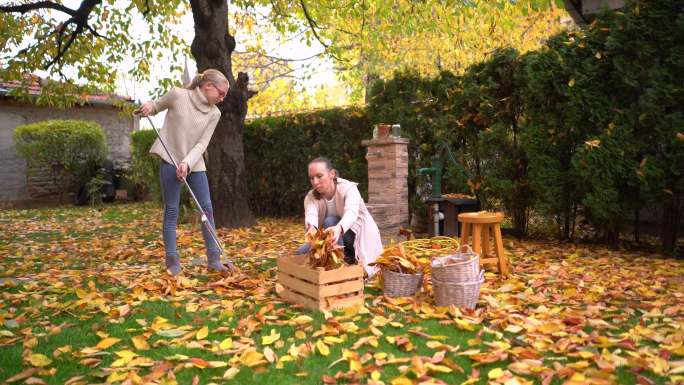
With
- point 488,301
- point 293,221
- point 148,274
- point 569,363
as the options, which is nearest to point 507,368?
Result: point 569,363

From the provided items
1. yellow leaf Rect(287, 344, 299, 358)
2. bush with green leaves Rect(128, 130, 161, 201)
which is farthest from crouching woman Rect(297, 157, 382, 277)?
bush with green leaves Rect(128, 130, 161, 201)

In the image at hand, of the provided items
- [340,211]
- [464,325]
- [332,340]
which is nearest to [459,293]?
[464,325]

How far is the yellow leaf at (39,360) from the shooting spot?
2.60 m

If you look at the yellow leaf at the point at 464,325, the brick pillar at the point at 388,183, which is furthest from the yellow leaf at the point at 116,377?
the brick pillar at the point at 388,183

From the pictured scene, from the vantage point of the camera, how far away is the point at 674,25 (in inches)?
193

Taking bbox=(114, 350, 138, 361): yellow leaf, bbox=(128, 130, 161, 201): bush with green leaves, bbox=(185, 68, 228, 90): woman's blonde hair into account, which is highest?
bbox=(185, 68, 228, 90): woman's blonde hair

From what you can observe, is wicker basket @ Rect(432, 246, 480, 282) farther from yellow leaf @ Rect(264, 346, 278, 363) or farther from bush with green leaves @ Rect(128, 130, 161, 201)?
bush with green leaves @ Rect(128, 130, 161, 201)

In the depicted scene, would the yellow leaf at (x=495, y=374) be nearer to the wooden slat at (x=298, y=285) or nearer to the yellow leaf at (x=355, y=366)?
the yellow leaf at (x=355, y=366)

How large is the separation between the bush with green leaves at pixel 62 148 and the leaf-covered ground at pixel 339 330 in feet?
31.3

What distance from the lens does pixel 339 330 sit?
3.03 metres

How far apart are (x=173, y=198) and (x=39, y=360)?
1.98m

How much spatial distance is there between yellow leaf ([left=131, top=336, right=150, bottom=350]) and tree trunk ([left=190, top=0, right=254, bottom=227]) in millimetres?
4853

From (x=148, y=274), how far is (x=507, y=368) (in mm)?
3438

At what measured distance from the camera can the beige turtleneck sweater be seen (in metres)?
4.40
